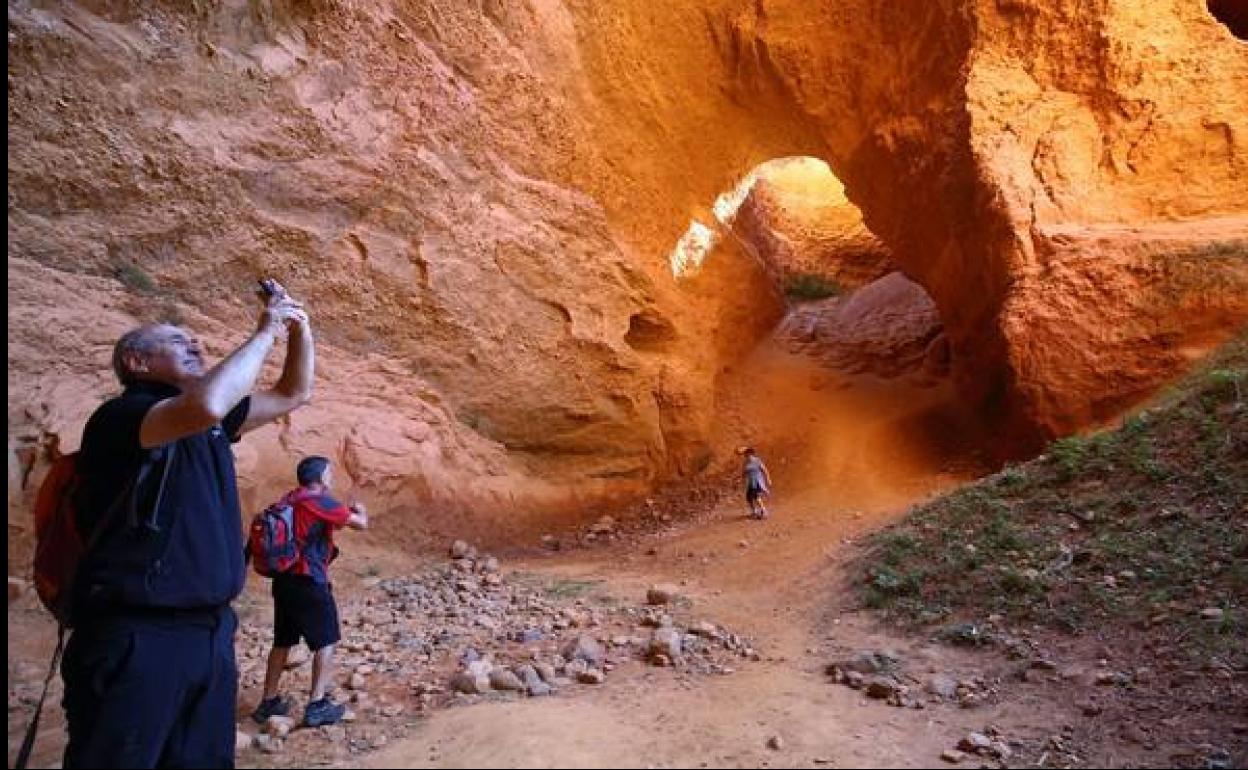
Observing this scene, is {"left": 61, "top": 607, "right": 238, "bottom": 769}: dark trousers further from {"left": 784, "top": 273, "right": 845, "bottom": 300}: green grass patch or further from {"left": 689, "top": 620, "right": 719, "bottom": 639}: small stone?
{"left": 784, "top": 273, "right": 845, "bottom": 300}: green grass patch

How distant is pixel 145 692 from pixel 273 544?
1.32 metres

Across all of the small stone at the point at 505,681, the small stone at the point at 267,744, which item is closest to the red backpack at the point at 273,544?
the small stone at the point at 267,744

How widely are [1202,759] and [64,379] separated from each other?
22.8 ft

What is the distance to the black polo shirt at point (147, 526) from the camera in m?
2.76

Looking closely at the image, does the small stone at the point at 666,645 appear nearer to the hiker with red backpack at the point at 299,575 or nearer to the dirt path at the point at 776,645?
the dirt path at the point at 776,645

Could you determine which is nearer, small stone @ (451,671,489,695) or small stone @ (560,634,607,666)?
small stone @ (451,671,489,695)

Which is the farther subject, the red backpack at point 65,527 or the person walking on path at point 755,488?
the person walking on path at point 755,488

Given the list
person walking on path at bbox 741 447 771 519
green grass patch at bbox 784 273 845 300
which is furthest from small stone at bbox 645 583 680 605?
green grass patch at bbox 784 273 845 300

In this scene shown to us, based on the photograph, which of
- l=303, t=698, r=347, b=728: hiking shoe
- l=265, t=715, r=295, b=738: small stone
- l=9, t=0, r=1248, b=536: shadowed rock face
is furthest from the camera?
l=9, t=0, r=1248, b=536: shadowed rock face

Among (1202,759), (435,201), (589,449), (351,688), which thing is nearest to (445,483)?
(589,449)

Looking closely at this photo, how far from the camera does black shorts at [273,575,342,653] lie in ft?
13.3

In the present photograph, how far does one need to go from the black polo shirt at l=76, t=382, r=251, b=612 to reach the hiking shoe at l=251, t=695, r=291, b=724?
1.17 meters

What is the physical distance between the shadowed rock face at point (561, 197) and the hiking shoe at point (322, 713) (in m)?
2.83

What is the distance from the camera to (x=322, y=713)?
150 inches
